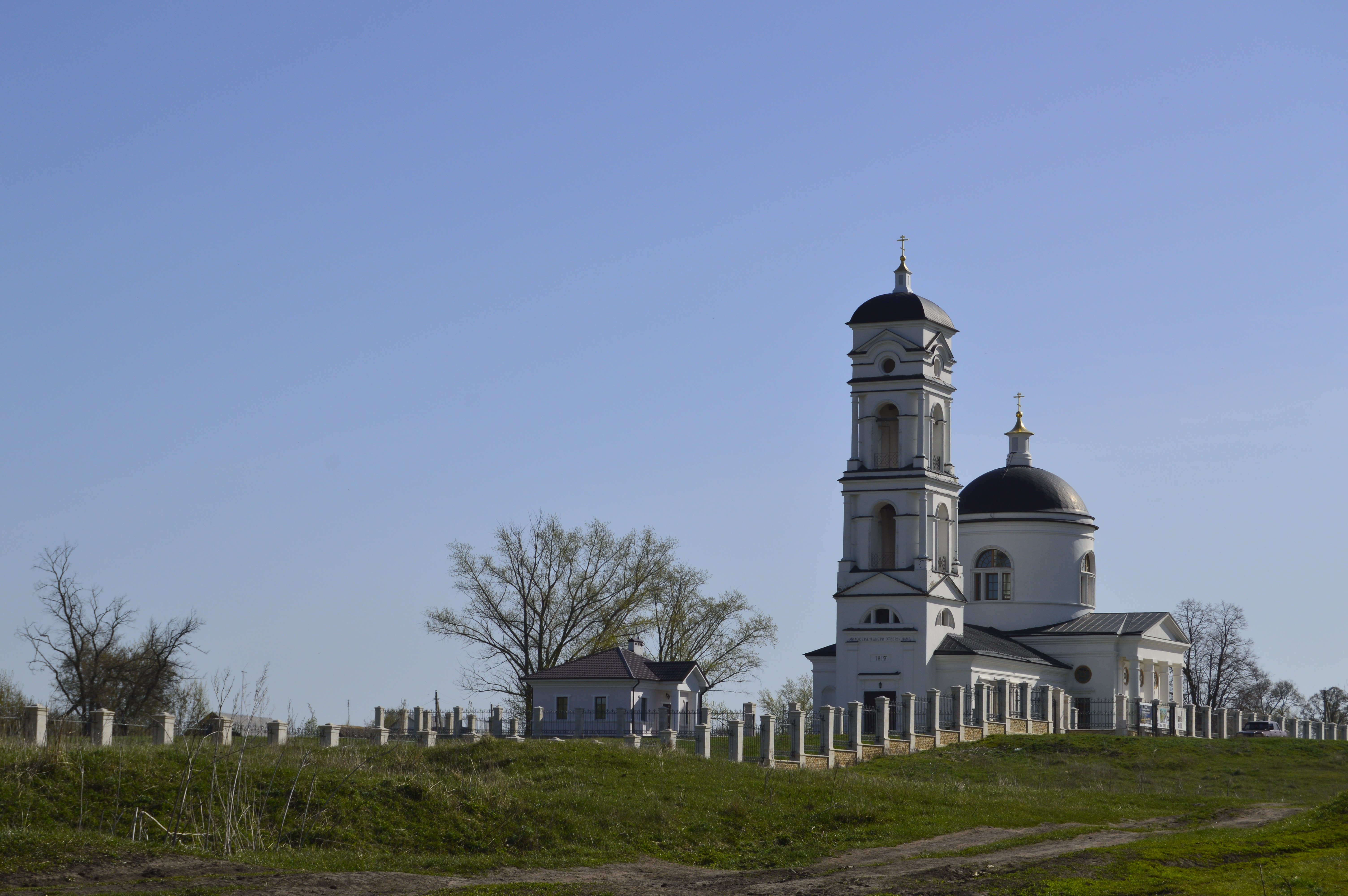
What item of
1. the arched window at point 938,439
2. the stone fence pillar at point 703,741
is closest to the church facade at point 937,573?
the arched window at point 938,439

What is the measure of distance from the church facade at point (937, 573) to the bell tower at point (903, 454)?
0.05 meters

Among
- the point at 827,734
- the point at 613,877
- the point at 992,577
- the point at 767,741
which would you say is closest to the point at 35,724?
the point at 613,877

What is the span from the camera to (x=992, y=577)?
201 ft

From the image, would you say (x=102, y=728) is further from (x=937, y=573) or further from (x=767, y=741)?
(x=937, y=573)

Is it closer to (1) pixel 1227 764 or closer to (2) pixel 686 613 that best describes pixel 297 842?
(1) pixel 1227 764

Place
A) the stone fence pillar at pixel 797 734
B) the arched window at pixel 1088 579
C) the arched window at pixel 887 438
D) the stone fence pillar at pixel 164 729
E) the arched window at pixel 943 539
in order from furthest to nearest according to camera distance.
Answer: the arched window at pixel 1088 579 < the arched window at pixel 887 438 < the arched window at pixel 943 539 < the stone fence pillar at pixel 797 734 < the stone fence pillar at pixel 164 729

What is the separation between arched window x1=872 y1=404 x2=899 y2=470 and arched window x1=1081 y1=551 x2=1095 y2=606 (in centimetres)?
1086

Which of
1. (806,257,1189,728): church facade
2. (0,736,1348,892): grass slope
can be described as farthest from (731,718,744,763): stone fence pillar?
(806,257,1189,728): church facade

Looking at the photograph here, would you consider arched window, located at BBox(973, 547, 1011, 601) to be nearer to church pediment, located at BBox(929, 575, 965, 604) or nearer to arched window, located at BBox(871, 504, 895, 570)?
church pediment, located at BBox(929, 575, 965, 604)

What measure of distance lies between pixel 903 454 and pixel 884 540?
3.38 meters

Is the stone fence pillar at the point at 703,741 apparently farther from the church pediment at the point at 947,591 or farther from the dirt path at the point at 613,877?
the church pediment at the point at 947,591

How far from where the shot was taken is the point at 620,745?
34000 mm

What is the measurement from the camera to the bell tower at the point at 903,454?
5253cm

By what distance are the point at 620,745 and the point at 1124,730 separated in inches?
897
